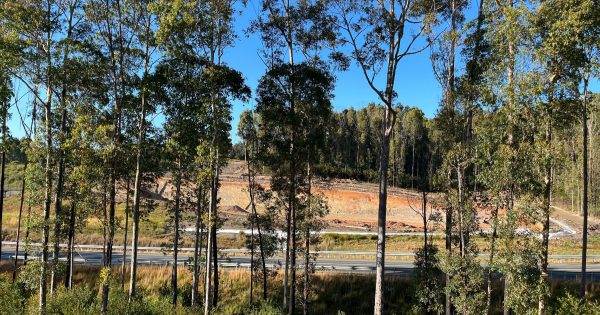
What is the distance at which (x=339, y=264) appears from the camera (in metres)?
29.2

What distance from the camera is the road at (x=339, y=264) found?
2642 centimetres

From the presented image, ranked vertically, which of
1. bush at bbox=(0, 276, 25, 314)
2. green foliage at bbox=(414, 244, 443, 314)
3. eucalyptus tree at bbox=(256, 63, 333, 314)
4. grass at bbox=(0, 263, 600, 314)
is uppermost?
eucalyptus tree at bbox=(256, 63, 333, 314)

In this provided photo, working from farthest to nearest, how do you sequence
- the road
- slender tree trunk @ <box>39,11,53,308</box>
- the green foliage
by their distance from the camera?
1. the road
2. the green foliage
3. slender tree trunk @ <box>39,11,53,308</box>

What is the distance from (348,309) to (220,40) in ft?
57.2

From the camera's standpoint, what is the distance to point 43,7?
14023 mm

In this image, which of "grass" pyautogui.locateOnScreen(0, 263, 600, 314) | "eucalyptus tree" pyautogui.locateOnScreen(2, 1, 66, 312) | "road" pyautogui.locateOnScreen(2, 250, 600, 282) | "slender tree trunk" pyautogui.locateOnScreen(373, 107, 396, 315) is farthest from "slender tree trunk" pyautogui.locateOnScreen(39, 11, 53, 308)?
"road" pyautogui.locateOnScreen(2, 250, 600, 282)

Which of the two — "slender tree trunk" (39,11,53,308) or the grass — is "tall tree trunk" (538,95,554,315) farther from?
"slender tree trunk" (39,11,53,308)

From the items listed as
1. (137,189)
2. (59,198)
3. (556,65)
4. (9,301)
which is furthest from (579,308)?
(9,301)

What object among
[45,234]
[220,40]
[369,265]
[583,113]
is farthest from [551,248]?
[45,234]

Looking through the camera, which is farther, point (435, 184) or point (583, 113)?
point (435, 184)

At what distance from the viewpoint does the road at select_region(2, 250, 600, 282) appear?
26422 mm

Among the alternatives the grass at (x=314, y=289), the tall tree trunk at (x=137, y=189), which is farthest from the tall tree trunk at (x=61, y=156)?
the grass at (x=314, y=289)

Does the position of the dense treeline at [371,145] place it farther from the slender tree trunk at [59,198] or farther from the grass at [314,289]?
the slender tree trunk at [59,198]

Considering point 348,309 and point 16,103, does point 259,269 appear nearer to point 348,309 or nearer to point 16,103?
point 348,309
